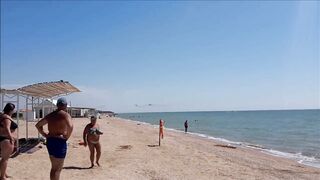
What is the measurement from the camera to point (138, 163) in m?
11.2

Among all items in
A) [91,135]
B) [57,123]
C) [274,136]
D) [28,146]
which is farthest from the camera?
[274,136]

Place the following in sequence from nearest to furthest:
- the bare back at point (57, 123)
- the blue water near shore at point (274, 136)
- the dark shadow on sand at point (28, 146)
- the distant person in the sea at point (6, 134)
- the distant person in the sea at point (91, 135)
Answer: the bare back at point (57, 123) → the distant person in the sea at point (6, 134) → the distant person in the sea at point (91, 135) → the dark shadow on sand at point (28, 146) → the blue water near shore at point (274, 136)

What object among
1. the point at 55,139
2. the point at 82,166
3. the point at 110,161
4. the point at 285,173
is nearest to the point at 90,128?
the point at 82,166

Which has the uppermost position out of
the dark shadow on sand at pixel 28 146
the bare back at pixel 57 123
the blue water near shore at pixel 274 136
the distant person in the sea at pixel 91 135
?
the bare back at pixel 57 123

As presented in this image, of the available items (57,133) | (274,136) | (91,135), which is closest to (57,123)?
(57,133)

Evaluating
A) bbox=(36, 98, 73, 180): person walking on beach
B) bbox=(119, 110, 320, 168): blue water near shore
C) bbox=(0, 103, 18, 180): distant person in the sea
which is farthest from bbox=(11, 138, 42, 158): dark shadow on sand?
bbox=(119, 110, 320, 168): blue water near shore

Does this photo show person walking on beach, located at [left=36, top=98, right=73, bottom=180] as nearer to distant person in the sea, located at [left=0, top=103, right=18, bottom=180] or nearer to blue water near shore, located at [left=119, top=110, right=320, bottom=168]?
distant person in the sea, located at [left=0, top=103, right=18, bottom=180]

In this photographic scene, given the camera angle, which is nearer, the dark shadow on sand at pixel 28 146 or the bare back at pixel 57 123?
the bare back at pixel 57 123

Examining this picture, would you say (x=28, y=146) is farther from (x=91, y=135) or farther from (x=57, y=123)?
(x=57, y=123)

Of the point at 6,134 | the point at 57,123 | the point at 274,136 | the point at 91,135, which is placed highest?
the point at 57,123

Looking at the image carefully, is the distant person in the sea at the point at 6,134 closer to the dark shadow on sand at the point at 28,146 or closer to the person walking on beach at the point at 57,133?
the person walking on beach at the point at 57,133

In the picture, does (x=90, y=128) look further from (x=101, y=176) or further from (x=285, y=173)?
(x=285, y=173)

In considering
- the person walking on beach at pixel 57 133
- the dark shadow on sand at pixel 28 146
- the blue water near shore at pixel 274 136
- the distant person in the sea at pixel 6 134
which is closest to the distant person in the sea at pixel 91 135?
the distant person in the sea at pixel 6 134

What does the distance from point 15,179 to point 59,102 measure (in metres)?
3.03
